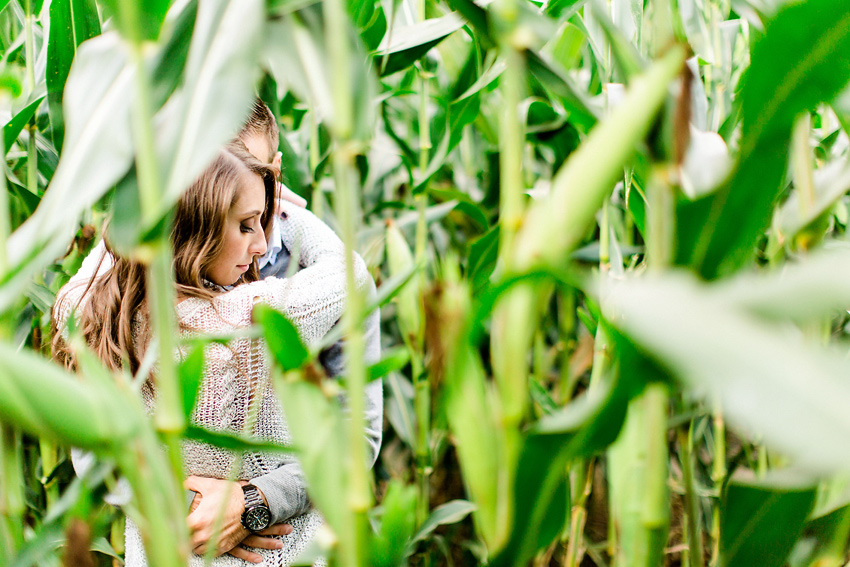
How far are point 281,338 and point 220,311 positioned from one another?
37 centimetres

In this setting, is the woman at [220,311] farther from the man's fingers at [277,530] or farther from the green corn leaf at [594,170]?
the green corn leaf at [594,170]

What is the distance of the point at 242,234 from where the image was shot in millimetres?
646

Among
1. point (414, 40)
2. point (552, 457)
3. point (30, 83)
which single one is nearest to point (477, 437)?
point (552, 457)

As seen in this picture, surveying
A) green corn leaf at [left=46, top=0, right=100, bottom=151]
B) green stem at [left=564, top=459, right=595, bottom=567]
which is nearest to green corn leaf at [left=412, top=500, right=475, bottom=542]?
green stem at [left=564, top=459, right=595, bottom=567]

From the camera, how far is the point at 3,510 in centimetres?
33

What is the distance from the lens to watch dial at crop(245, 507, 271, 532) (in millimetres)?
644

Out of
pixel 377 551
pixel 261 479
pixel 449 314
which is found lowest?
pixel 261 479

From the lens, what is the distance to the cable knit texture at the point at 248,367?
62 centimetres

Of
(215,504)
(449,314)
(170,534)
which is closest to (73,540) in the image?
(170,534)

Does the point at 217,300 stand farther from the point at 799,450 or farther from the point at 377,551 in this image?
the point at 799,450

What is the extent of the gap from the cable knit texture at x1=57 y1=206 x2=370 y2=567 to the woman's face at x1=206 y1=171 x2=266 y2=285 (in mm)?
34

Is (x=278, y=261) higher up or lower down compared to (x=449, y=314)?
lower down

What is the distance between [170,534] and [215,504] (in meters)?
0.41

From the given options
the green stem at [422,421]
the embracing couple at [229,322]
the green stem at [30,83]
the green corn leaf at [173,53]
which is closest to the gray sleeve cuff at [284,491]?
the embracing couple at [229,322]
